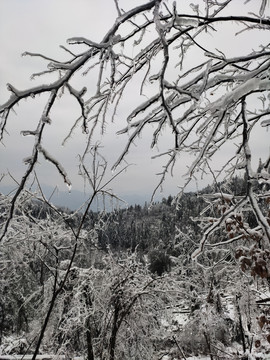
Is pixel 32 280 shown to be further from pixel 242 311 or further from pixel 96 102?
pixel 96 102

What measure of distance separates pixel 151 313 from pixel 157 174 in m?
5.96

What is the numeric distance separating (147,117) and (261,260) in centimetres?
218

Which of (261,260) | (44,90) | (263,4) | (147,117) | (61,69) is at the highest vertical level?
(263,4)

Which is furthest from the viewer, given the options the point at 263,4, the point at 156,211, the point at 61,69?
the point at 156,211

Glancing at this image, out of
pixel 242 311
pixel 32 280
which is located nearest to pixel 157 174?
pixel 242 311

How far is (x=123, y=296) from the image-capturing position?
7250mm

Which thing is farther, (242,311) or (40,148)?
(242,311)

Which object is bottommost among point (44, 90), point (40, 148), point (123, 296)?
point (123, 296)

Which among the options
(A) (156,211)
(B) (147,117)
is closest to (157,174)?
(B) (147,117)

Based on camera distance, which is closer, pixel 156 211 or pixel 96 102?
pixel 96 102

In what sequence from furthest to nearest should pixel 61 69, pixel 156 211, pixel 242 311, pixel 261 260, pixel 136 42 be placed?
pixel 156 211 < pixel 242 311 < pixel 261 260 < pixel 136 42 < pixel 61 69

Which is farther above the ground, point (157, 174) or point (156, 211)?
point (156, 211)

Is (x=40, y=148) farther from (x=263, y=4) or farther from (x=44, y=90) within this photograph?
(x=263, y=4)

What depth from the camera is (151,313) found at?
760 centimetres
